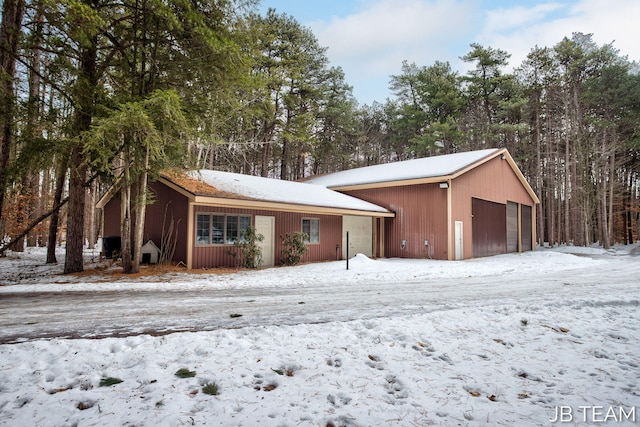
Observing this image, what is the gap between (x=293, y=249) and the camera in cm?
1279

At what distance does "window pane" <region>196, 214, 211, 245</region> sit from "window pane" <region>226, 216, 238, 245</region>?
700 mm

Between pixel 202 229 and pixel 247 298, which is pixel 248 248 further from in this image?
pixel 247 298

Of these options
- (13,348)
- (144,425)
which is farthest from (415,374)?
(13,348)

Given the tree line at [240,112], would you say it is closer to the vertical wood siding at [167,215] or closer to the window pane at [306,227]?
the vertical wood siding at [167,215]

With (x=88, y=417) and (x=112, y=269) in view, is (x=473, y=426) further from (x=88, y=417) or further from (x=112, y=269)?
(x=112, y=269)

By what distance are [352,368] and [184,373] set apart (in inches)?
56.6

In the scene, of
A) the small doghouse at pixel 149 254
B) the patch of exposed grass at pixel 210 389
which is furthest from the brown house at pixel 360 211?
the patch of exposed grass at pixel 210 389

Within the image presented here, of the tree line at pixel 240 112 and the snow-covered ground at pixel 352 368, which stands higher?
the tree line at pixel 240 112

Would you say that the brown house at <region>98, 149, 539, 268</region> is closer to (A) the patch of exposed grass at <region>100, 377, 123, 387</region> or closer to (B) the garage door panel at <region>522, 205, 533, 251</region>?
(B) the garage door panel at <region>522, 205, 533, 251</region>

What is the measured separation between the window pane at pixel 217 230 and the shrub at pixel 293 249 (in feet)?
7.86

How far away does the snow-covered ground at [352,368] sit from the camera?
2.31 meters

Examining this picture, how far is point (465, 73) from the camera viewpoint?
92.5 ft

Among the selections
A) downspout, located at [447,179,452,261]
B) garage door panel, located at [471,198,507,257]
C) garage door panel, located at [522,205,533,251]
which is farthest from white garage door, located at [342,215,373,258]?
garage door panel, located at [522,205,533,251]

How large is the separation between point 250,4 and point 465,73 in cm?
2425
